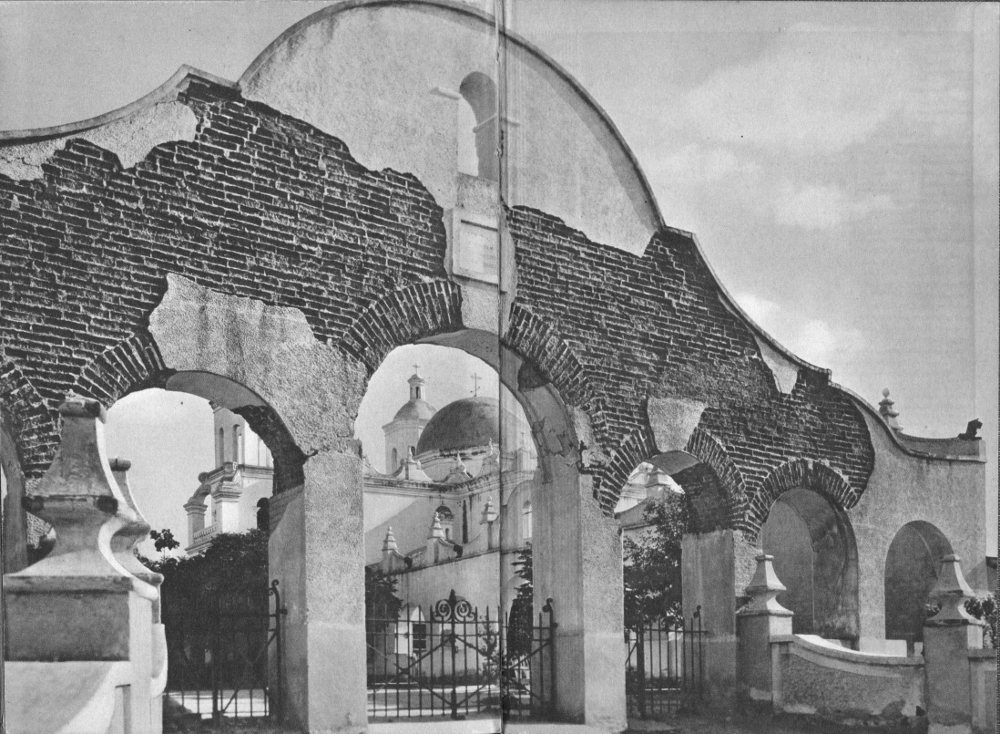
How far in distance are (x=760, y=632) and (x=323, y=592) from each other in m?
2.86

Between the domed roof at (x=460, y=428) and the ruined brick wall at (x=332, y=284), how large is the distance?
0.53 m

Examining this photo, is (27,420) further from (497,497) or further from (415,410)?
Answer: (497,497)

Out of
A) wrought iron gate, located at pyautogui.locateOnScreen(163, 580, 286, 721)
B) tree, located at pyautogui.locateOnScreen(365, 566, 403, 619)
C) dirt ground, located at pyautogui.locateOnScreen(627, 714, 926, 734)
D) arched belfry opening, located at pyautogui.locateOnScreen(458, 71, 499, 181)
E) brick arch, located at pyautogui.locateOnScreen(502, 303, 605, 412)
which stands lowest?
dirt ground, located at pyautogui.locateOnScreen(627, 714, 926, 734)

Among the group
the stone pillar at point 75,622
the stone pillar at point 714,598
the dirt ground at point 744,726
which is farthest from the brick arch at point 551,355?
the stone pillar at point 75,622

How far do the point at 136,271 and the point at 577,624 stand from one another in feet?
10.3

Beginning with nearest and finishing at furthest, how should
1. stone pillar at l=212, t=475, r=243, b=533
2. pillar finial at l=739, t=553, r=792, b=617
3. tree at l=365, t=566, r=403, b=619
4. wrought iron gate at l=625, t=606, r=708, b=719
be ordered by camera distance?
stone pillar at l=212, t=475, r=243, b=533 < tree at l=365, t=566, r=403, b=619 < wrought iron gate at l=625, t=606, r=708, b=719 < pillar finial at l=739, t=553, r=792, b=617

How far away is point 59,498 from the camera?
4.68 metres

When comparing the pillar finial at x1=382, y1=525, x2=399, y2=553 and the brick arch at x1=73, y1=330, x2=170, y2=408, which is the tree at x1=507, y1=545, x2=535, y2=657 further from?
the brick arch at x1=73, y1=330, x2=170, y2=408

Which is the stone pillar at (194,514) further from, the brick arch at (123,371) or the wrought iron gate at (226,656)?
the brick arch at (123,371)

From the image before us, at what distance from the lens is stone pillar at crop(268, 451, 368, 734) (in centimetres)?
597

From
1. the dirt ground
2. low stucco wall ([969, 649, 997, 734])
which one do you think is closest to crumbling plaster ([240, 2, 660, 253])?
the dirt ground

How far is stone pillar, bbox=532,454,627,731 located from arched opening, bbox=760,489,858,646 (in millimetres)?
1243

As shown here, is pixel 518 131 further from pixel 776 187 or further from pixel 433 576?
pixel 433 576

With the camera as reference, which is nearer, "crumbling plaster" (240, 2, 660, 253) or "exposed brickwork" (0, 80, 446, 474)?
"exposed brickwork" (0, 80, 446, 474)
